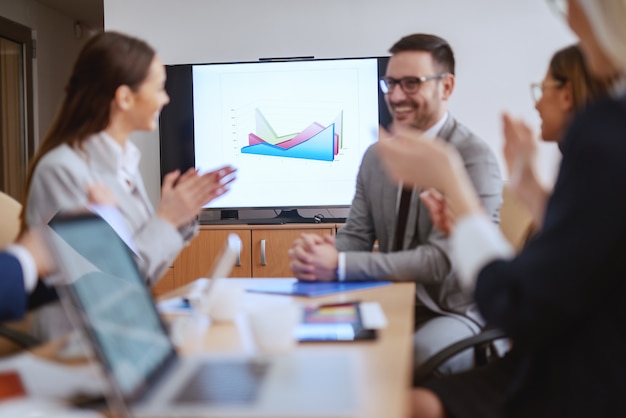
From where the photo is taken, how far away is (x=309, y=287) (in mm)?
2072

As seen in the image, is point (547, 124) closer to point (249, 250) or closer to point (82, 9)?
point (249, 250)

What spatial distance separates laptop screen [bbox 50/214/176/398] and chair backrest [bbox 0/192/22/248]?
4.26ft

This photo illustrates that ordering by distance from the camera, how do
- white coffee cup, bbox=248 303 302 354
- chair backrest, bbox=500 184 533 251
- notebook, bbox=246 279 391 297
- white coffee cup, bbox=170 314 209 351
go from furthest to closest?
chair backrest, bbox=500 184 533 251
notebook, bbox=246 279 391 297
white coffee cup, bbox=170 314 209 351
white coffee cup, bbox=248 303 302 354

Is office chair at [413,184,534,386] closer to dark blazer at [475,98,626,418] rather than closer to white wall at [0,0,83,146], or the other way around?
dark blazer at [475,98,626,418]

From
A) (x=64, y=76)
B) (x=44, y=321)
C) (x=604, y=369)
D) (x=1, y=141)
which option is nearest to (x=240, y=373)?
(x=604, y=369)

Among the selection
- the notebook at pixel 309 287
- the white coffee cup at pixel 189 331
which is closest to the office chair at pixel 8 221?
the notebook at pixel 309 287

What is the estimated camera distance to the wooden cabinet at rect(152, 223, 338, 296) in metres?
4.43

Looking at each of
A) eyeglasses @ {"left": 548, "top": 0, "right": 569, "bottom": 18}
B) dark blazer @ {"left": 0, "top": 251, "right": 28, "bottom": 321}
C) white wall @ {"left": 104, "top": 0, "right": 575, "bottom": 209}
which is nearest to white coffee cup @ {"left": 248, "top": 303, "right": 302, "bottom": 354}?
dark blazer @ {"left": 0, "top": 251, "right": 28, "bottom": 321}

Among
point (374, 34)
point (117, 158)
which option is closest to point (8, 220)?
point (117, 158)

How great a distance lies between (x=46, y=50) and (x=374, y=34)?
345 centimetres

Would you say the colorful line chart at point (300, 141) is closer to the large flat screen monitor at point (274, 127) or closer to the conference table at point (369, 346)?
the large flat screen monitor at point (274, 127)

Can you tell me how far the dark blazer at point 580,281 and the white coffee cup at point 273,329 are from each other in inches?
12.3

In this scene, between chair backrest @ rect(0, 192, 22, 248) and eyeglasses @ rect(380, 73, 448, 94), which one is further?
eyeglasses @ rect(380, 73, 448, 94)

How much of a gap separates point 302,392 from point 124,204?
1.40 meters
